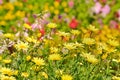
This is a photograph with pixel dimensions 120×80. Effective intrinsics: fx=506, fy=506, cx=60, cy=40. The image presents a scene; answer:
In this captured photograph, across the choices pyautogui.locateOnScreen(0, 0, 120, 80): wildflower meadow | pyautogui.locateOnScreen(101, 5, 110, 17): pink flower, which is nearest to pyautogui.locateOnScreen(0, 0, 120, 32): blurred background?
pyautogui.locateOnScreen(101, 5, 110, 17): pink flower

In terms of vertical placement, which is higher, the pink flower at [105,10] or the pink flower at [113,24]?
the pink flower at [105,10]

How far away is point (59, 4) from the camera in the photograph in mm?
7020

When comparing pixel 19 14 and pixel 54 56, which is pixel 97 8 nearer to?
pixel 19 14

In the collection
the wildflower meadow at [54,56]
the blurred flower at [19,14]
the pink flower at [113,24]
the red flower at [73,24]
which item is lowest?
the wildflower meadow at [54,56]

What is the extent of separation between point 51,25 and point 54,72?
1.66ft

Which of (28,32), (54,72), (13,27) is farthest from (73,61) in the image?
(13,27)

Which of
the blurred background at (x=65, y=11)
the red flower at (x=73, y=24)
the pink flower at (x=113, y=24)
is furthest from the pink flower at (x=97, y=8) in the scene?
the red flower at (x=73, y=24)

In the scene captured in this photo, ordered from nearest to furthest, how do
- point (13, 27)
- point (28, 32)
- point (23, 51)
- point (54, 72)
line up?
1. point (54, 72)
2. point (23, 51)
3. point (28, 32)
4. point (13, 27)

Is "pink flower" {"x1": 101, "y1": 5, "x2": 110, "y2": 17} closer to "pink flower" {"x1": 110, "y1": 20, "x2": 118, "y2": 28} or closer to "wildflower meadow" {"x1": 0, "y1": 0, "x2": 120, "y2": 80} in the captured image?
"pink flower" {"x1": 110, "y1": 20, "x2": 118, "y2": 28}

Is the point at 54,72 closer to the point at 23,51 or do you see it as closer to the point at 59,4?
the point at 23,51

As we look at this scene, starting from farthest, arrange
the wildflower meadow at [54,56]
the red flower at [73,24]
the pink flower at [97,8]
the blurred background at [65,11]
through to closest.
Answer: the pink flower at [97,8] < the blurred background at [65,11] < the red flower at [73,24] < the wildflower meadow at [54,56]

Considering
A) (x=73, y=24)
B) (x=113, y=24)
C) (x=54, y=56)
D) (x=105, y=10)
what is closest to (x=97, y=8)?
(x=105, y=10)

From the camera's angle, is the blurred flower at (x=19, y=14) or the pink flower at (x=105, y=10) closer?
the blurred flower at (x=19, y=14)

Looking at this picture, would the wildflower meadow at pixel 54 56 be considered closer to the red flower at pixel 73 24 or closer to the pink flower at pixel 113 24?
the red flower at pixel 73 24
